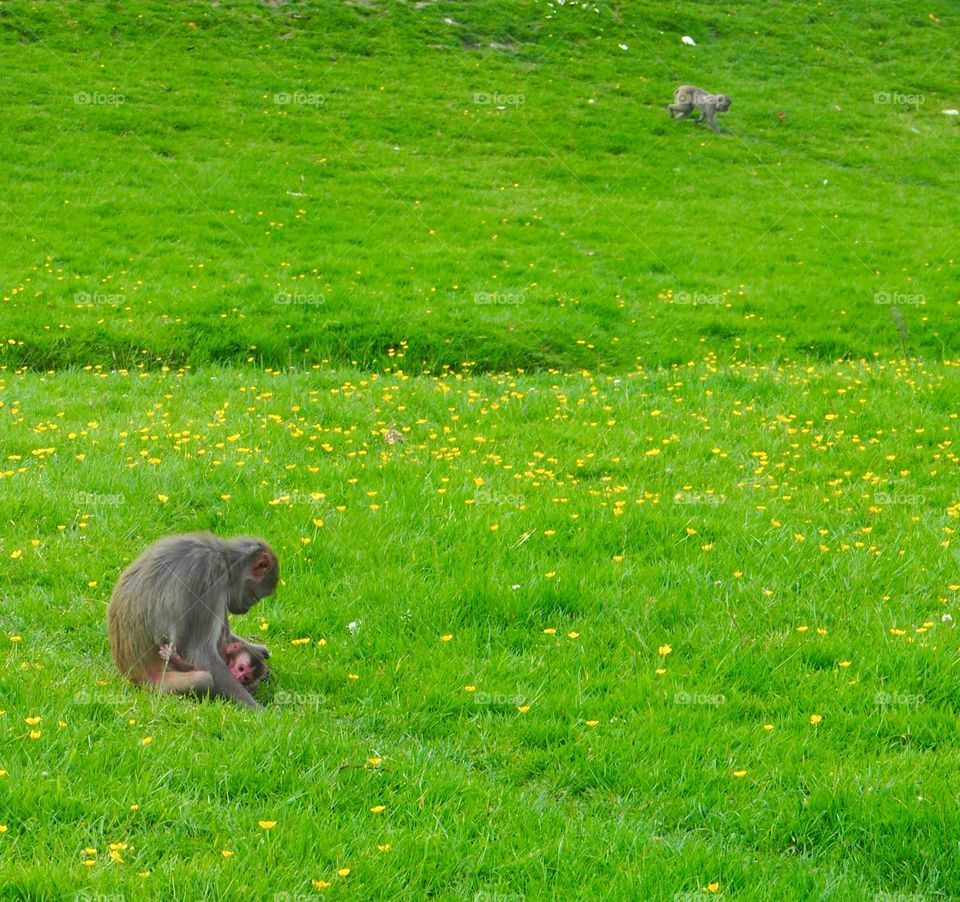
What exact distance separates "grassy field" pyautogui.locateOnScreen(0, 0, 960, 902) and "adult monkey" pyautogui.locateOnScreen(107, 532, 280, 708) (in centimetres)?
26

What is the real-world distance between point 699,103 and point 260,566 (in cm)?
2995

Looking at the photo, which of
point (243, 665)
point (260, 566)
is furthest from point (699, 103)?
point (243, 665)

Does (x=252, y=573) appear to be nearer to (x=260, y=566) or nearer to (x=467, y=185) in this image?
(x=260, y=566)

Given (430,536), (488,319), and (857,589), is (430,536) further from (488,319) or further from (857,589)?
(488,319)

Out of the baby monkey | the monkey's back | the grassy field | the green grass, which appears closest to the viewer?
the grassy field

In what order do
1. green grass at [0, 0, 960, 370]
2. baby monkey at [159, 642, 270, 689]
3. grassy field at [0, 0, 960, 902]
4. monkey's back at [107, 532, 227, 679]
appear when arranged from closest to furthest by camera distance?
grassy field at [0, 0, 960, 902] < monkey's back at [107, 532, 227, 679] < baby monkey at [159, 642, 270, 689] < green grass at [0, 0, 960, 370]

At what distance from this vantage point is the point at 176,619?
5.96 m

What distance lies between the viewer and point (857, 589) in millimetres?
7723

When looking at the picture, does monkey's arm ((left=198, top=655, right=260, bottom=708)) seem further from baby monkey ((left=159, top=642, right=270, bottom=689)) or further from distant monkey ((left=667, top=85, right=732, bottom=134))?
distant monkey ((left=667, top=85, right=732, bottom=134))

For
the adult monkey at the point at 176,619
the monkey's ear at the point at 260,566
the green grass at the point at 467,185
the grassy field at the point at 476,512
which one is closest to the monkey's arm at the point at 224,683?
the adult monkey at the point at 176,619

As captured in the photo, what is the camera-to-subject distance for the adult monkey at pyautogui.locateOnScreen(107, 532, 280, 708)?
596cm

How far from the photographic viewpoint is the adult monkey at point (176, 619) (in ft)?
19.6

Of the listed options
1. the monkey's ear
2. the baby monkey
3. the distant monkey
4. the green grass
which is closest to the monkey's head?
the monkey's ear

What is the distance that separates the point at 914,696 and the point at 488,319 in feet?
38.9
